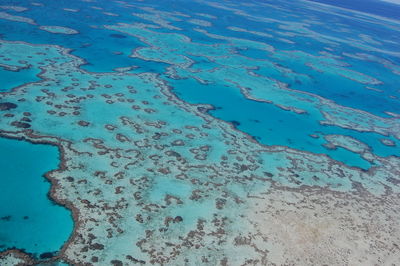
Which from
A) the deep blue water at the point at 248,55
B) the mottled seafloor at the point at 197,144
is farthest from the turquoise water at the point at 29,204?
the deep blue water at the point at 248,55

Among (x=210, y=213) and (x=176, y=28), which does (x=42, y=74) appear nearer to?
(x=210, y=213)

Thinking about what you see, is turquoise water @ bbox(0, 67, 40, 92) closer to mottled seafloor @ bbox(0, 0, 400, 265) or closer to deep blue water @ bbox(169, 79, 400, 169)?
mottled seafloor @ bbox(0, 0, 400, 265)

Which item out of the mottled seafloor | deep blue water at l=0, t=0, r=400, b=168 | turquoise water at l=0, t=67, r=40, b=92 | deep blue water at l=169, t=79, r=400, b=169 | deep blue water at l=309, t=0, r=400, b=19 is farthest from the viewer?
deep blue water at l=309, t=0, r=400, b=19

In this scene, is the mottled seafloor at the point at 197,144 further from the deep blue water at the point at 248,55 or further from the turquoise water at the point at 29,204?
the turquoise water at the point at 29,204

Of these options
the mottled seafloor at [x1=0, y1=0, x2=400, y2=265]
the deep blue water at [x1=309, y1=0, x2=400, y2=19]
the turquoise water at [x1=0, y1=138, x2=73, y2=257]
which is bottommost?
the turquoise water at [x1=0, y1=138, x2=73, y2=257]

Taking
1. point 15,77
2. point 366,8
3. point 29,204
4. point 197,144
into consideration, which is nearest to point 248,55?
point 197,144

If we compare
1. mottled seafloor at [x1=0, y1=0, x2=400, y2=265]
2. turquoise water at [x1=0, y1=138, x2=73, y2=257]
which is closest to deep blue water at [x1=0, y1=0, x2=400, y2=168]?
mottled seafloor at [x1=0, y1=0, x2=400, y2=265]

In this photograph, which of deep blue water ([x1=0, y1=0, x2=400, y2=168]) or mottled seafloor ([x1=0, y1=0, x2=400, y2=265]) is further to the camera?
deep blue water ([x1=0, y1=0, x2=400, y2=168])
